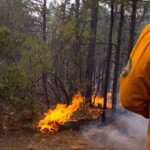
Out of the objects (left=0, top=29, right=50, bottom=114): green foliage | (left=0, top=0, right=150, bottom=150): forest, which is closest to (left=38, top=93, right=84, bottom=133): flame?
(left=0, top=0, right=150, bottom=150): forest

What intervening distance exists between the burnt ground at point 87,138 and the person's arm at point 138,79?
10.5 metres

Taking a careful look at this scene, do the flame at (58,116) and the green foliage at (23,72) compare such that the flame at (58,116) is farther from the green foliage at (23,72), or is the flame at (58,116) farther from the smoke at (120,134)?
the smoke at (120,134)

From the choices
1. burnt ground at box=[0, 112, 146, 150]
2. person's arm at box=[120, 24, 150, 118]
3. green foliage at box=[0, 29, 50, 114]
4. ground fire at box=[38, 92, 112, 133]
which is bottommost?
burnt ground at box=[0, 112, 146, 150]

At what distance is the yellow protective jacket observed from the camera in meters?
1.46

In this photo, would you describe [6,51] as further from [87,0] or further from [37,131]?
[87,0]

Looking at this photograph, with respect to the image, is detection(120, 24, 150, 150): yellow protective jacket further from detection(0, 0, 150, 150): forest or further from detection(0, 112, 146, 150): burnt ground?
detection(0, 0, 150, 150): forest

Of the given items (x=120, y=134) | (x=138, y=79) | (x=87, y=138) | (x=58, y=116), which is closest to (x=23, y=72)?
(x=58, y=116)

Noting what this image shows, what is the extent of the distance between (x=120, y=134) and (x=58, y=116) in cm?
286

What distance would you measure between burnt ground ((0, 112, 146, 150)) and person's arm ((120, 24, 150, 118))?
10461 mm

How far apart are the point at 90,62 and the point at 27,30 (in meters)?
12.8

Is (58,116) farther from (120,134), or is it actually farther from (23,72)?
(120,134)

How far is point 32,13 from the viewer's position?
31938mm

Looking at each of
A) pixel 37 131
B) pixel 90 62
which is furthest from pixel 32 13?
pixel 37 131

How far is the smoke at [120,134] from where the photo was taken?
1222 centimetres
